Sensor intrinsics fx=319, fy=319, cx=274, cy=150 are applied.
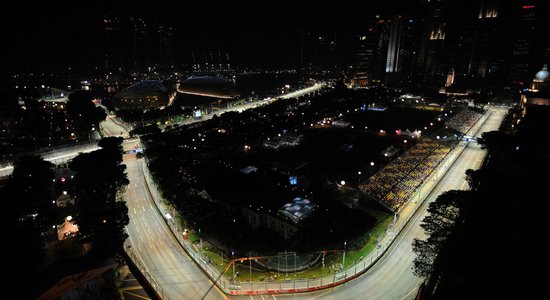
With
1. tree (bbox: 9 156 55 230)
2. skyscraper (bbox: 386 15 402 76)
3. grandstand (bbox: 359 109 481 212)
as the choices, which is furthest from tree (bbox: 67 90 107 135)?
skyscraper (bbox: 386 15 402 76)

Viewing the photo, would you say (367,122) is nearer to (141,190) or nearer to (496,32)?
(141,190)

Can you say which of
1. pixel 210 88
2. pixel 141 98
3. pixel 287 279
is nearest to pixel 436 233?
pixel 287 279

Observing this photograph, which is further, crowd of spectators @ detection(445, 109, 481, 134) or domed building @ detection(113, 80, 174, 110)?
domed building @ detection(113, 80, 174, 110)

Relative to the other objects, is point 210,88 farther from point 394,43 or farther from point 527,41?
point 527,41

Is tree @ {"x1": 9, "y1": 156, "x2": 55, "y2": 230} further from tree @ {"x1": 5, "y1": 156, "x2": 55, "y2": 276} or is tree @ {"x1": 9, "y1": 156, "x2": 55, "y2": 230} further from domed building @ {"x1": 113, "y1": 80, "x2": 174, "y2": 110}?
domed building @ {"x1": 113, "y1": 80, "x2": 174, "y2": 110}

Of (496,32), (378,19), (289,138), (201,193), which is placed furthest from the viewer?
(378,19)

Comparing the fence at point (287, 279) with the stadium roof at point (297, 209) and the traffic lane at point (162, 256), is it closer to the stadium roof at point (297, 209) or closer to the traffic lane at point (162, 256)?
the traffic lane at point (162, 256)

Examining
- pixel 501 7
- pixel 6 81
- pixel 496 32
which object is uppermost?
pixel 501 7

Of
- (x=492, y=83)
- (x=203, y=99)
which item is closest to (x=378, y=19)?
(x=492, y=83)
